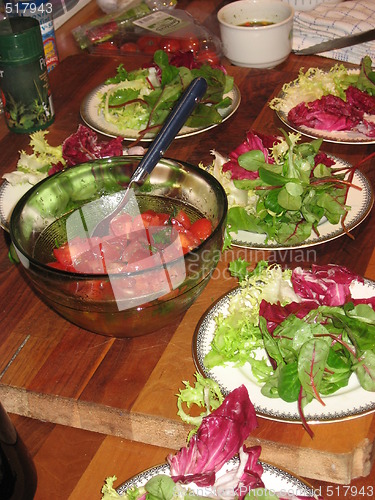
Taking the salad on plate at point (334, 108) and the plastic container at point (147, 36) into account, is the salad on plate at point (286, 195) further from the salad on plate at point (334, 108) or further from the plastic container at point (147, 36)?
the plastic container at point (147, 36)

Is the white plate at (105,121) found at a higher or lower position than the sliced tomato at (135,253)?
lower

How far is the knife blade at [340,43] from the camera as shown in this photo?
2.20m

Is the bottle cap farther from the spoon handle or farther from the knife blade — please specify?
the knife blade

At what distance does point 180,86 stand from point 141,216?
660 mm

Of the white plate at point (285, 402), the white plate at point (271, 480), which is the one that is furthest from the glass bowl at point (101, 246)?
the white plate at point (271, 480)

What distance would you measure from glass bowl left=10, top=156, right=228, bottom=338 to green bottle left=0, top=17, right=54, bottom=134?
1.85ft

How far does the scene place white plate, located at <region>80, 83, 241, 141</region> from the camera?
1.79 metres

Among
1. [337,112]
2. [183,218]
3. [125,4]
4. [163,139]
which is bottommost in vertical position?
[125,4]

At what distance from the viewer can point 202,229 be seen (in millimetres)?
1254

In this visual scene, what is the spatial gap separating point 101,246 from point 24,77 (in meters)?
0.83

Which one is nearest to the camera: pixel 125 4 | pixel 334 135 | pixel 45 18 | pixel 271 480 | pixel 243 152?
pixel 271 480

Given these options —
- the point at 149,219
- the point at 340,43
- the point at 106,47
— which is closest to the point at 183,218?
the point at 149,219

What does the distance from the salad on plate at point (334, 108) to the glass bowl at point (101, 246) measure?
55 centimetres

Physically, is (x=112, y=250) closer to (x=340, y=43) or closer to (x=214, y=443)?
(x=214, y=443)
